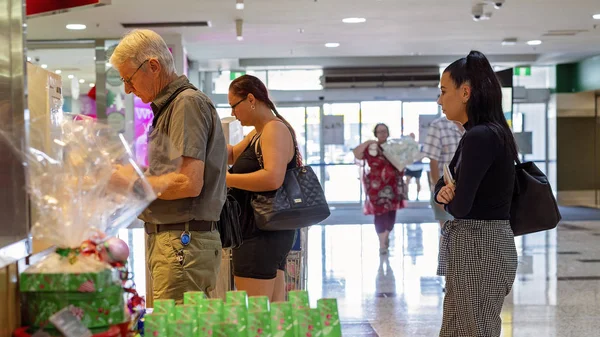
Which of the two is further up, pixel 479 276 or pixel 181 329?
pixel 181 329

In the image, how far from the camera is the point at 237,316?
1600 mm

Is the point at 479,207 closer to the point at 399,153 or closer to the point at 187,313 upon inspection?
the point at 187,313

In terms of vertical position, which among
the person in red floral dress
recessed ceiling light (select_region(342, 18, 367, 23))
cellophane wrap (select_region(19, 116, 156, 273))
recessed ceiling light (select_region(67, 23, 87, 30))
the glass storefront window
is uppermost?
recessed ceiling light (select_region(342, 18, 367, 23))

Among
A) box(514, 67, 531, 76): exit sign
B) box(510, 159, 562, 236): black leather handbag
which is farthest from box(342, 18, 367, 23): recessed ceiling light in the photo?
box(510, 159, 562, 236): black leather handbag

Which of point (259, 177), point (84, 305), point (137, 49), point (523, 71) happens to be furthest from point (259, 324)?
point (523, 71)

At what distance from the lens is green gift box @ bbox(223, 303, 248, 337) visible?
157cm

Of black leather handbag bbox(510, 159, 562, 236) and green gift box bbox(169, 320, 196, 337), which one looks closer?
green gift box bbox(169, 320, 196, 337)

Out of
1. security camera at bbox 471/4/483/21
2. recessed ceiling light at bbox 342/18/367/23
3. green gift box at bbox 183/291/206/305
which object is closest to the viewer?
green gift box at bbox 183/291/206/305

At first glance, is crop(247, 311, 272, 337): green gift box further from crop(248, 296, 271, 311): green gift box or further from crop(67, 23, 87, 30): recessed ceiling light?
crop(67, 23, 87, 30): recessed ceiling light

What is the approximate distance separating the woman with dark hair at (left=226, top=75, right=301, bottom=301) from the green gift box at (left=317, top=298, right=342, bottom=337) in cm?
155

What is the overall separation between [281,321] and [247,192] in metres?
1.73

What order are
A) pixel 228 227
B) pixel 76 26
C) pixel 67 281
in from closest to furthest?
pixel 67 281, pixel 228 227, pixel 76 26

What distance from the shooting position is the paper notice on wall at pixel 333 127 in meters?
16.7

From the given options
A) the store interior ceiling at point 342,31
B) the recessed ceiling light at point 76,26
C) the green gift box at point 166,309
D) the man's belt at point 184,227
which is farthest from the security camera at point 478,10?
the green gift box at point 166,309
